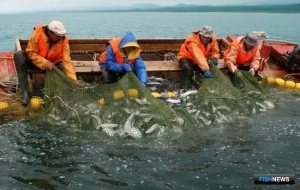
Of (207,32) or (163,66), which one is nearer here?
(207,32)

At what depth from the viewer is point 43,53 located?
8945 millimetres

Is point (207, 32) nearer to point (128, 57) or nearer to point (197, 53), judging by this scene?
point (197, 53)

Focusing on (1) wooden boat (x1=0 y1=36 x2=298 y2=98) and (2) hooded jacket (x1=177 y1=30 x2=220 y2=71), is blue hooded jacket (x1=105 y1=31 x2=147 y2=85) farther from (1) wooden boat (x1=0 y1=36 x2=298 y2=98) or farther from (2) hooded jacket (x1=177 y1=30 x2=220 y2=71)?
(2) hooded jacket (x1=177 y1=30 x2=220 y2=71)

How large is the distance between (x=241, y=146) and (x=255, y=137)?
63 centimetres

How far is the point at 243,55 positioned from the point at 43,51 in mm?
5733

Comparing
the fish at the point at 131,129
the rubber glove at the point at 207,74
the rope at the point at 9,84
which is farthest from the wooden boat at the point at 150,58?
the fish at the point at 131,129

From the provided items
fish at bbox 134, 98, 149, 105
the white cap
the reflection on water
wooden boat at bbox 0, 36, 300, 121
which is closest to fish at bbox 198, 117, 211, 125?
the reflection on water

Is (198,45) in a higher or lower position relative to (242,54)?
higher

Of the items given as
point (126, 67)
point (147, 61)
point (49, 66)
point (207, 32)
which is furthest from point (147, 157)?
point (147, 61)

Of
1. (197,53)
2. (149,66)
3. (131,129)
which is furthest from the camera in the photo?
(149,66)

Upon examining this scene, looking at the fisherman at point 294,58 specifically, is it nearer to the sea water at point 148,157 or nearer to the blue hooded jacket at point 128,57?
the sea water at point 148,157

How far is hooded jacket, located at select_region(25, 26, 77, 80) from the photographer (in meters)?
8.78

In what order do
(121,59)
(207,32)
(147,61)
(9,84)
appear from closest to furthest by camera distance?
(121,59) < (9,84) < (207,32) < (147,61)

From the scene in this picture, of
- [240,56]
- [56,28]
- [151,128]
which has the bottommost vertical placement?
[151,128]
